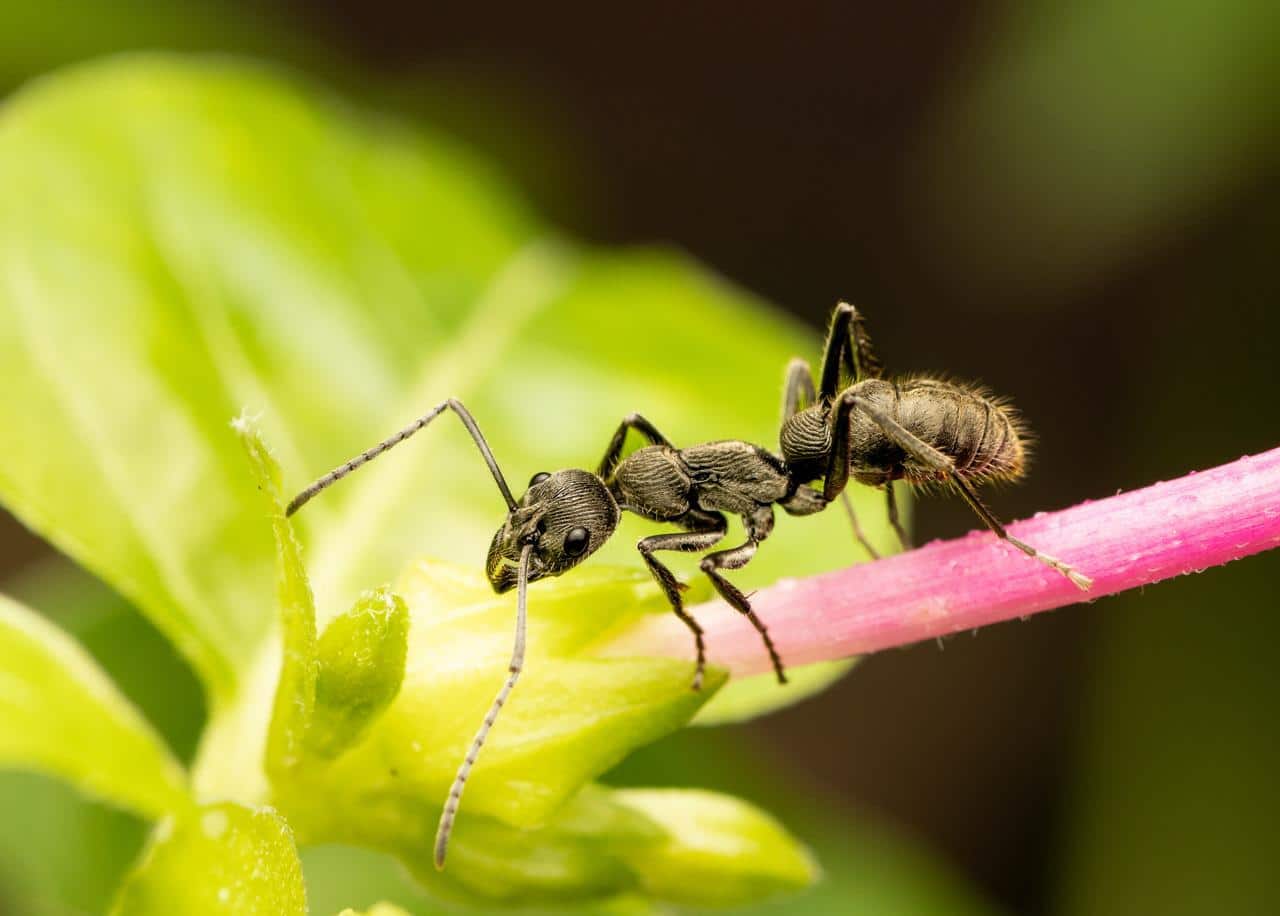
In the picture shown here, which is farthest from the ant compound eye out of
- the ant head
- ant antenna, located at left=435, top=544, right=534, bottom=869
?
ant antenna, located at left=435, top=544, right=534, bottom=869

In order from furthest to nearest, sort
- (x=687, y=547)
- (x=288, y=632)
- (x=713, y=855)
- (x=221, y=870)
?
1. (x=687, y=547)
2. (x=713, y=855)
3. (x=288, y=632)
4. (x=221, y=870)

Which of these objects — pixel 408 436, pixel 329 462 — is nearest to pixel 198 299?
pixel 329 462

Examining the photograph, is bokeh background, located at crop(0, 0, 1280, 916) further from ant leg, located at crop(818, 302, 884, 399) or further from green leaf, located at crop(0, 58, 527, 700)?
ant leg, located at crop(818, 302, 884, 399)

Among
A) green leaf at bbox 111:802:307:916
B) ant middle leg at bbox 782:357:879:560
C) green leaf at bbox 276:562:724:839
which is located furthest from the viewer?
ant middle leg at bbox 782:357:879:560

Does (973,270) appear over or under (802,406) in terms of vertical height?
over

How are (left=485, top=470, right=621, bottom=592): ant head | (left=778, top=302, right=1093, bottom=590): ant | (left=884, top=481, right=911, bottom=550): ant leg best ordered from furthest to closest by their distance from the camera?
1. (left=884, top=481, right=911, bottom=550): ant leg
2. (left=778, top=302, right=1093, bottom=590): ant
3. (left=485, top=470, right=621, bottom=592): ant head

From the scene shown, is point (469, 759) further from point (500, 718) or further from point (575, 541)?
point (575, 541)

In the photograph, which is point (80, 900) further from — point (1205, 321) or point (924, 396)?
point (1205, 321)

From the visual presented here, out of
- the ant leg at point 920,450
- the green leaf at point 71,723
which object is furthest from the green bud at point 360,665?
the ant leg at point 920,450
